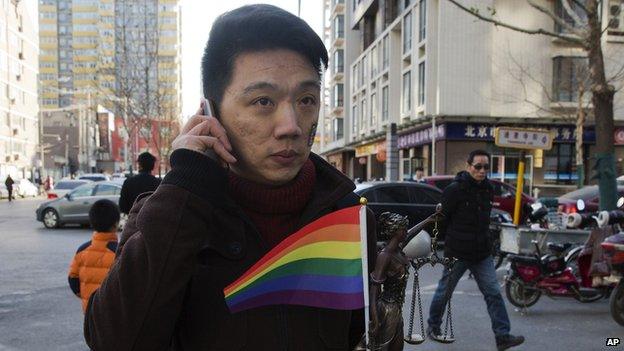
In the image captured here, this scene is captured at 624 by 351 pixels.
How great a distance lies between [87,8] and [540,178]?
372ft

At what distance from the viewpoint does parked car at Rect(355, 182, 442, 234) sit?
1059cm

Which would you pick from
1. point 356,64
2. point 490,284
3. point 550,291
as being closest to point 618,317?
point 550,291

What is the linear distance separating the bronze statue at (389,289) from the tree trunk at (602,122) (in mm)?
9312

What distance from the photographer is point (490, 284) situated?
5355mm

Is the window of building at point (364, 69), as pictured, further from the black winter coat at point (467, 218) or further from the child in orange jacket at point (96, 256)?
the child in orange jacket at point (96, 256)

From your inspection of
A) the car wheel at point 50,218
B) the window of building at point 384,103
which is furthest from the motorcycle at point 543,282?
the window of building at point 384,103

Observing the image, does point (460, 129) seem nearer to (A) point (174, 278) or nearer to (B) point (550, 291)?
(B) point (550, 291)

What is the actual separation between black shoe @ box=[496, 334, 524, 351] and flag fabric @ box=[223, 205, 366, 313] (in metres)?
4.33

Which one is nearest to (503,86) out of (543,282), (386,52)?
(386,52)

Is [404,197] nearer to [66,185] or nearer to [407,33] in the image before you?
[66,185]

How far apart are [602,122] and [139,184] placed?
8538 millimetres

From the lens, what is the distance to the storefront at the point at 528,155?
2336 cm

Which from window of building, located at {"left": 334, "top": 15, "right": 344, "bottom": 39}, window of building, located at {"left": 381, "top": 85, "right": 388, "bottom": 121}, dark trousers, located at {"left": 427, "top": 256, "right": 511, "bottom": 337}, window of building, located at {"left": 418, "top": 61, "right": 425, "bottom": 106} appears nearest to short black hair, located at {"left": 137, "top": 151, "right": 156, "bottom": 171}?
dark trousers, located at {"left": 427, "top": 256, "right": 511, "bottom": 337}

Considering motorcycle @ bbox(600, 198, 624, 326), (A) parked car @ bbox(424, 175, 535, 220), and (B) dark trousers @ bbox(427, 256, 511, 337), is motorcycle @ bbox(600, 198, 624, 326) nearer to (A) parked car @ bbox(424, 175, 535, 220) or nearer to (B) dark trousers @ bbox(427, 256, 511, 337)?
(B) dark trousers @ bbox(427, 256, 511, 337)
